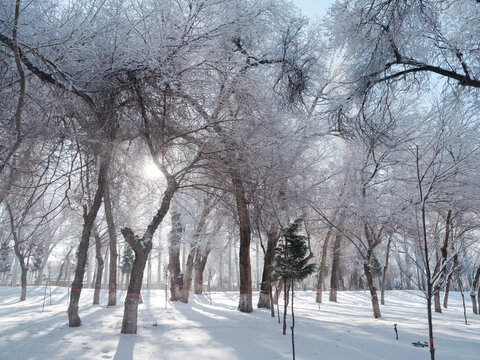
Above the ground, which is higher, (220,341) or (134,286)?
(134,286)

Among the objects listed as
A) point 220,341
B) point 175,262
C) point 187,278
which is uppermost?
point 175,262

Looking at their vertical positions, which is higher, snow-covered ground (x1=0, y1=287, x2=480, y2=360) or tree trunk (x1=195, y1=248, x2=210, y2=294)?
tree trunk (x1=195, y1=248, x2=210, y2=294)

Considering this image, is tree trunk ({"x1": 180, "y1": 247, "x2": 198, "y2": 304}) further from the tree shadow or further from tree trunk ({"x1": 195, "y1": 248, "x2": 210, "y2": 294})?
the tree shadow

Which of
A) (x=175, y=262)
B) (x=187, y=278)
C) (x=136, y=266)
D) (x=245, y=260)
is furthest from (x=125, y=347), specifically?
(x=175, y=262)

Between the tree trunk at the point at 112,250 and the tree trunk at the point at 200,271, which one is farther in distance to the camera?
the tree trunk at the point at 200,271

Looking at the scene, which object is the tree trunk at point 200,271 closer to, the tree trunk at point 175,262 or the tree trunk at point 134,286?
the tree trunk at point 175,262

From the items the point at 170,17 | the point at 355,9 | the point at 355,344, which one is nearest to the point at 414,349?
the point at 355,344

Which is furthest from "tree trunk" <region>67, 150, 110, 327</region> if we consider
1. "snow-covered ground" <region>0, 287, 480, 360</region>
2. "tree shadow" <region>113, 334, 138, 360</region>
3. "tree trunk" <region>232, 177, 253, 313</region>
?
"tree trunk" <region>232, 177, 253, 313</region>

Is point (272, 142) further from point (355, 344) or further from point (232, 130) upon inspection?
point (355, 344)

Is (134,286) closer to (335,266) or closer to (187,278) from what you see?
(187,278)

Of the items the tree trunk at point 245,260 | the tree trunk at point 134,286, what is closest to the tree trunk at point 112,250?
the tree trunk at point 245,260

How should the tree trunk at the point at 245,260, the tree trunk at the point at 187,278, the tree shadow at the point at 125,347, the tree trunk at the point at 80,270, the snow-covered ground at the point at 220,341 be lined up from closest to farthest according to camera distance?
the tree shadow at the point at 125,347
the snow-covered ground at the point at 220,341
the tree trunk at the point at 80,270
the tree trunk at the point at 245,260
the tree trunk at the point at 187,278

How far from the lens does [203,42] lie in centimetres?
475

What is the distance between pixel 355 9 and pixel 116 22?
317 centimetres
